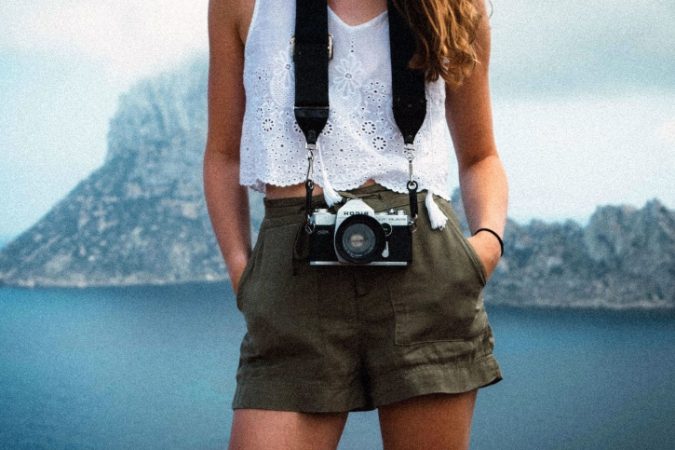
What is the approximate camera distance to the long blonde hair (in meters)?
1.15

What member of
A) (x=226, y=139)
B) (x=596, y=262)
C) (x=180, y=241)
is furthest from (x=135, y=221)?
(x=226, y=139)

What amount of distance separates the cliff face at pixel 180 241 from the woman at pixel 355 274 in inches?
530

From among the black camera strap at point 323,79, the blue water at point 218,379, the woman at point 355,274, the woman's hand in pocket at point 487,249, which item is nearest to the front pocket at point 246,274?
the woman at point 355,274

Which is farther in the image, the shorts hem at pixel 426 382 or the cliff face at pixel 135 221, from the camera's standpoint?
the cliff face at pixel 135 221

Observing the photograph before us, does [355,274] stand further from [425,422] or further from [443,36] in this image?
[443,36]

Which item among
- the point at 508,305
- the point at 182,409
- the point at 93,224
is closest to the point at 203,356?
the point at 182,409

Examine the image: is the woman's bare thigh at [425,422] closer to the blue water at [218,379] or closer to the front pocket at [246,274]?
the front pocket at [246,274]

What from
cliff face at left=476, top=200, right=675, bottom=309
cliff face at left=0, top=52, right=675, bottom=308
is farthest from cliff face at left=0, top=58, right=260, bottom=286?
cliff face at left=476, top=200, right=675, bottom=309

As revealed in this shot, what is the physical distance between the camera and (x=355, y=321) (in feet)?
3.55

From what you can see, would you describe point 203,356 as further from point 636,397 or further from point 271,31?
point 271,31

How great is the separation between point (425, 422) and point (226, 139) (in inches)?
24.3

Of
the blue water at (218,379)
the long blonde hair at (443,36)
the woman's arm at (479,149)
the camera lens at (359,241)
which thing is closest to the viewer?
the camera lens at (359,241)

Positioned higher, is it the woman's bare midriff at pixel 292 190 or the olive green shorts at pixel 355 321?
the woman's bare midriff at pixel 292 190

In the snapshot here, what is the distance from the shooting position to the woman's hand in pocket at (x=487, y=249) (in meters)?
1.21
